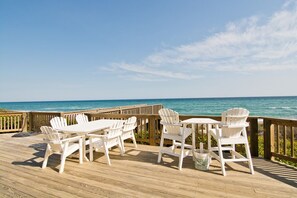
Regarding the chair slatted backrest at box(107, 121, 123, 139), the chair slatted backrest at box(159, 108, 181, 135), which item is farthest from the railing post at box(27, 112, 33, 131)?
the chair slatted backrest at box(159, 108, 181, 135)

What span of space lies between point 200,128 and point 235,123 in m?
3.19

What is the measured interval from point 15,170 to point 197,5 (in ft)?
23.9

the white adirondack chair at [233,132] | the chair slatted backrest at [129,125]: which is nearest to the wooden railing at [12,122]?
the chair slatted backrest at [129,125]

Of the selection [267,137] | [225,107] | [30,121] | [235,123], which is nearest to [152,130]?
[235,123]

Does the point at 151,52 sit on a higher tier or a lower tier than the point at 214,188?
higher

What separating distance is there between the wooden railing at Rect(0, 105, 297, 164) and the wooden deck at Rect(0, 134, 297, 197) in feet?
1.21

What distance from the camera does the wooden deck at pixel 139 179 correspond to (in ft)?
6.86

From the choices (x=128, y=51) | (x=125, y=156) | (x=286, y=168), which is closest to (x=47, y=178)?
(x=125, y=156)

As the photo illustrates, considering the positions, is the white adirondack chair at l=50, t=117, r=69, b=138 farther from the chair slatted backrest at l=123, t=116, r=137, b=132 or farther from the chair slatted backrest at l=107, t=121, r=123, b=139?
the chair slatted backrest at l=123, t=116, r=137, b=132

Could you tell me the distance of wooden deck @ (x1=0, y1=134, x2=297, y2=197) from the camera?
6.86ft

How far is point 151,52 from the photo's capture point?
41.8ft

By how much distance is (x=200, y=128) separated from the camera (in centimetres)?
591

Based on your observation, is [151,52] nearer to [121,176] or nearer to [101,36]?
[101,36]

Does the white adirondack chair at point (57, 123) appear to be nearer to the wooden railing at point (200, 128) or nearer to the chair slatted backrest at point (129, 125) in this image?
the chair slatted backrest at point (129, 125)
